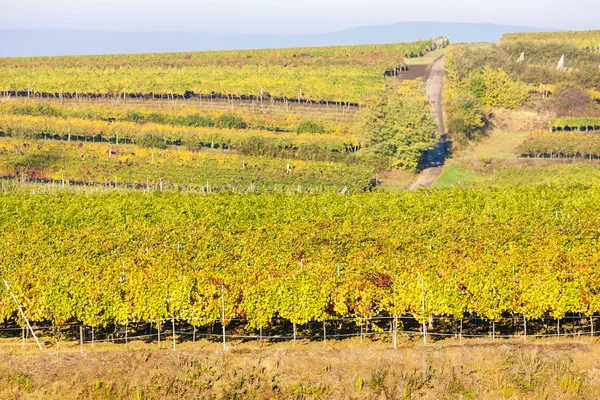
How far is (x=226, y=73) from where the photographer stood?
150375 mm

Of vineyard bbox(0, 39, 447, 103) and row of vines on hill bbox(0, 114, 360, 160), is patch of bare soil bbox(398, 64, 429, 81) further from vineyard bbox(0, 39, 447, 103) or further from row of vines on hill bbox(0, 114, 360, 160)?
row of vines on hill bbox(0, 114, 360, 160)

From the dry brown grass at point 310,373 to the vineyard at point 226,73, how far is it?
8568cm

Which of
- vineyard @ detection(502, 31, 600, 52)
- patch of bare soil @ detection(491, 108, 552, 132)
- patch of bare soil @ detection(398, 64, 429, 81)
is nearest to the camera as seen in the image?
patch of bare soil @ detection(491, 108, 552, 132)

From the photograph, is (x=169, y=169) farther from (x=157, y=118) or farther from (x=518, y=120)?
(x=518, y=120)

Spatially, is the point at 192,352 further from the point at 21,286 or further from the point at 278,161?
the point at 278,161

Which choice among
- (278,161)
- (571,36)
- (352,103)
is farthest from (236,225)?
(571,36)

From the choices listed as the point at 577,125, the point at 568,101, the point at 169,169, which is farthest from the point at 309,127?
the point at 568,101

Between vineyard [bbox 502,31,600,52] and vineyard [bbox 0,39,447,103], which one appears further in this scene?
vineyard [bbox 502,31,600,52]

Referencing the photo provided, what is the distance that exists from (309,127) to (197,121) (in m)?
14.9

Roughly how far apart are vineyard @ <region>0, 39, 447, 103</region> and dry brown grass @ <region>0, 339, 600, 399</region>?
85.7m

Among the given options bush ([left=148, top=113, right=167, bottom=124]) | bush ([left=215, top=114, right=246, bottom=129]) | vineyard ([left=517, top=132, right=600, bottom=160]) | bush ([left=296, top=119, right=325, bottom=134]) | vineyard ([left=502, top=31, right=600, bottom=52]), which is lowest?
vineyard ([left=517, top=132, right=600, bottom=160])

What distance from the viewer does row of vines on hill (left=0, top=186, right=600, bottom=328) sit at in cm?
4078

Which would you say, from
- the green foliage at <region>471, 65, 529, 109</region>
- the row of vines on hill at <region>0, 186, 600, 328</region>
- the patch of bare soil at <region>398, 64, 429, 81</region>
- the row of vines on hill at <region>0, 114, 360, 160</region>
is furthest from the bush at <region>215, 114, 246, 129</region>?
the row of vines on hill at <region>0, 186, 600, 328</region>

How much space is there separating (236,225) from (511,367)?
23.8 meters
